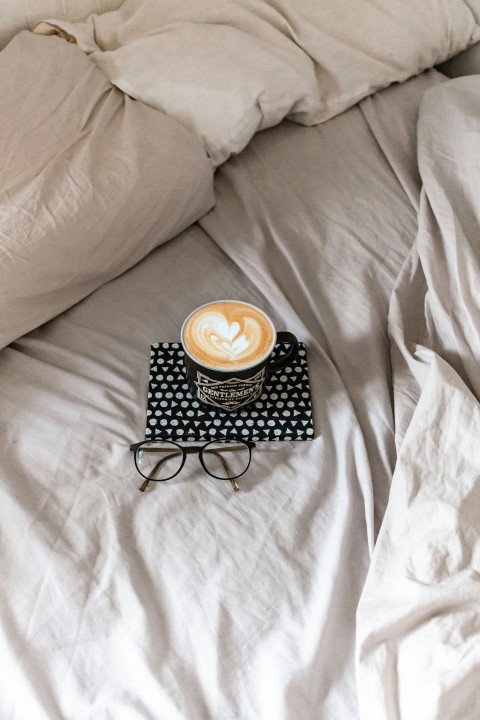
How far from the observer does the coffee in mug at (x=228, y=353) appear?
0.77 metres

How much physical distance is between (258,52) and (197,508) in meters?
0.75

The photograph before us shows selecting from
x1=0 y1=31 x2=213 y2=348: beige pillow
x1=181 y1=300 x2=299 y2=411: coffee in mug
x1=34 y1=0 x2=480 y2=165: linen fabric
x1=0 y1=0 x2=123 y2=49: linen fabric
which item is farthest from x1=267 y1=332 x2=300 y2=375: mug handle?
x1=0 y1=0 x2=123 y2=49: linen fabric

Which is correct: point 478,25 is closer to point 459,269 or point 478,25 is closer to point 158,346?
point 459,269

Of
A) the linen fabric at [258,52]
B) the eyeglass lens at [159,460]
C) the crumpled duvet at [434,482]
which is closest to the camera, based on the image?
the crumpled duvet at [434,482]

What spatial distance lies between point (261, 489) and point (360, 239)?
46cm

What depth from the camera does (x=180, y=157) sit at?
98 cm

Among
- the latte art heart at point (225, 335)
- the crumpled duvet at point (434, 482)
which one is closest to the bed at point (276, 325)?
the crumpled duvet at point (434, 482)

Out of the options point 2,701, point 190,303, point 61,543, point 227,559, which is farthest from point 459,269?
point 2,701

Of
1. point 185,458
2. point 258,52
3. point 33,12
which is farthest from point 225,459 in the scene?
point 33,12

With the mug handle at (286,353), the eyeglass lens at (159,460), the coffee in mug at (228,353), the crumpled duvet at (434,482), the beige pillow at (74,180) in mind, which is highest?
the beige pillow at (74,180)

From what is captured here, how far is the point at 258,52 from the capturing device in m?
1.10

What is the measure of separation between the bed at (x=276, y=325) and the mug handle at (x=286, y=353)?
41 millimetres

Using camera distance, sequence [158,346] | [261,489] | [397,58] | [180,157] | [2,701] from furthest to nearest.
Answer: [397,58]
[180,157]
[158,346]
[261,489]
[2,701]

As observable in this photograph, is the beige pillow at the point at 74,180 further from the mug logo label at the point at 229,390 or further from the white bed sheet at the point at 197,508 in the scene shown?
the mug logo label at the point at 229,390
